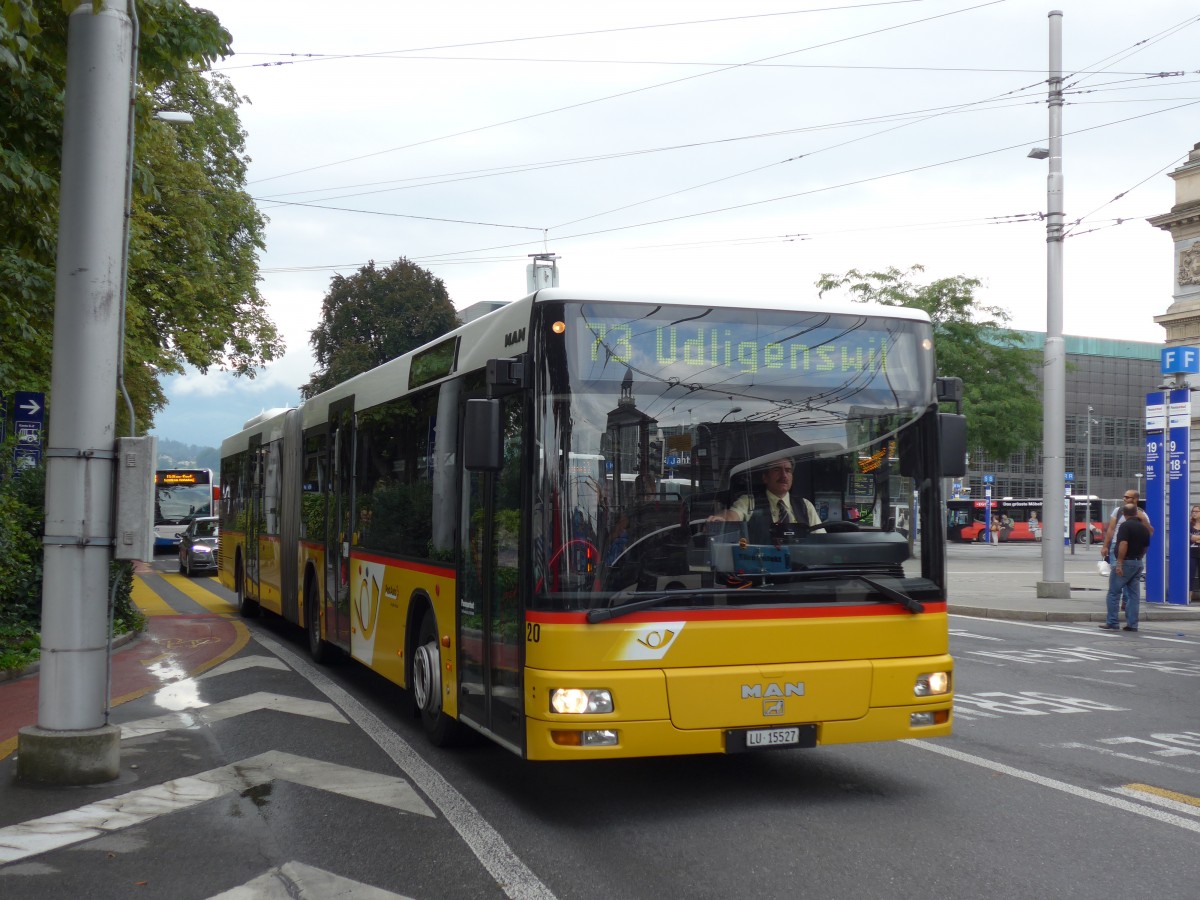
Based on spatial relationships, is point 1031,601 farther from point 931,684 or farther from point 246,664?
point 931,684

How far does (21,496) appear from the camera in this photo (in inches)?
→ 582

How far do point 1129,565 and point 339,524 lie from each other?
37.2 ft

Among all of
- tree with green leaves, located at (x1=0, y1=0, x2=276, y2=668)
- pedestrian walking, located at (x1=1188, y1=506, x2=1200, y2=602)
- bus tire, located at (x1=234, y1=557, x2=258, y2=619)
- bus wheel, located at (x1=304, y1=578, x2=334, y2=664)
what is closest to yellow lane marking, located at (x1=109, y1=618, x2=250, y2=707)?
bus tire, located at (x1=234, y1=557, x2=258, y2=619)

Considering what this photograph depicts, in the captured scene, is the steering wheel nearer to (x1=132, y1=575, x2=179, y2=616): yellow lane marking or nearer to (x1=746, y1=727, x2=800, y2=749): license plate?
(x1=746, y1=727, x2=800, y2=749): license plate

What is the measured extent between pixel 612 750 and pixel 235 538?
14.2 meters

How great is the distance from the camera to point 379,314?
5872 cm

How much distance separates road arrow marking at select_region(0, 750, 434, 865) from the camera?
19.9ft

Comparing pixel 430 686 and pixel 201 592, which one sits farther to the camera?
pixel 201 592

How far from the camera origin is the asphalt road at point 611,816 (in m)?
5.35

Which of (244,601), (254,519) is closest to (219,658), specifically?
(254,519)

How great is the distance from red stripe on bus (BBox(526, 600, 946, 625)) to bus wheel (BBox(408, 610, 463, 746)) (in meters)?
2.03

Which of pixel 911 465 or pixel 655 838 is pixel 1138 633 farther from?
pixel 655 838

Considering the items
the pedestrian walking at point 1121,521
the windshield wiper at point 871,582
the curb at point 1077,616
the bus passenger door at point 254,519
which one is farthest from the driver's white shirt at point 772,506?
the curb at point 1077,616

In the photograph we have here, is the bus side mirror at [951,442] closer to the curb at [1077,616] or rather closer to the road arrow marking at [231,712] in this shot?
the road arrow marking at [231,712]
